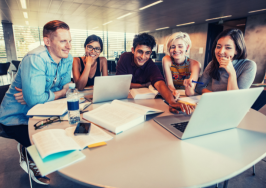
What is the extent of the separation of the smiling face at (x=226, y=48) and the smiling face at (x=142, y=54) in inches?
29.8

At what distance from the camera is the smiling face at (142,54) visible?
188 centimetres

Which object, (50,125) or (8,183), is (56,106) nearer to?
(50,125)

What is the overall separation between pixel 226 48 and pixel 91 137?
1.52 meters

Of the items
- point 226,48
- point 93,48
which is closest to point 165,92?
point 226,48

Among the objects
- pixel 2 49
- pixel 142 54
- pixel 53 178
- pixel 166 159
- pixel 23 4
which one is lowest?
pixel 53 178

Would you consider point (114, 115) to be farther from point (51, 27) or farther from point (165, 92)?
point (51, 27)

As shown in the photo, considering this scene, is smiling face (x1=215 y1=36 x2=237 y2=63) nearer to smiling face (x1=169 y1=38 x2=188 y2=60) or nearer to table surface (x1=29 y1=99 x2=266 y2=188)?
smiling face (x1=169 y1=38 x2=188 y2=60)

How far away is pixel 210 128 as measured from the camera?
0.79 metres

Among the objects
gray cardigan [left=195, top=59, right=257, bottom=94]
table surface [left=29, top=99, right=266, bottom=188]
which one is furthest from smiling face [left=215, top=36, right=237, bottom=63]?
table surface [left=29, top=99, right=266, bottom=188]

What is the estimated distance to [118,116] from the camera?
3.03 feet

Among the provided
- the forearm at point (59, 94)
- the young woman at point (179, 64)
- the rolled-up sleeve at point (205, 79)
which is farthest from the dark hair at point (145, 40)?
the forearm at point (59, 94)

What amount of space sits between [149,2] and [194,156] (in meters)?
5.14

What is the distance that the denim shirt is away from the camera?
1.18 meters

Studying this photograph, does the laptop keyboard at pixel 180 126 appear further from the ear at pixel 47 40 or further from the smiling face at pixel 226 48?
the ear at pixel 47 40
